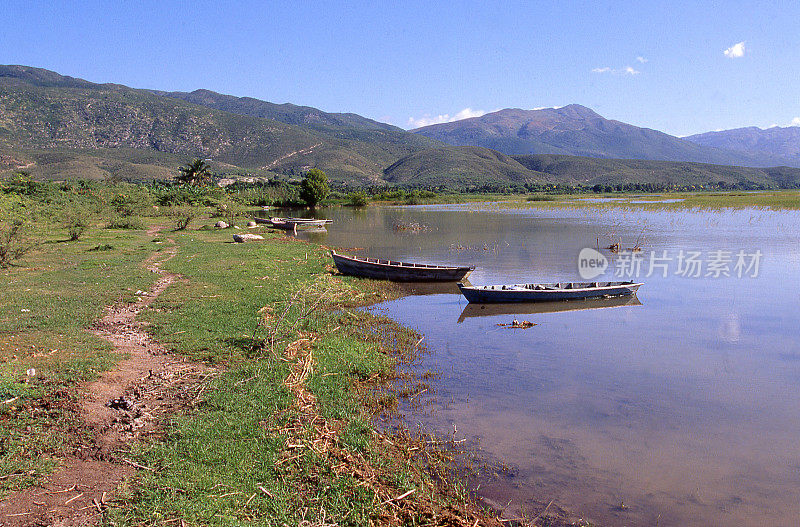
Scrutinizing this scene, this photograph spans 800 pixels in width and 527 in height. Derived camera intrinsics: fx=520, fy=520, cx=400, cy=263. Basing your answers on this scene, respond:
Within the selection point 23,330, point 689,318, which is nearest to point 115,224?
point 23,330

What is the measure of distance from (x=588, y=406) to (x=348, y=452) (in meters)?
4.88

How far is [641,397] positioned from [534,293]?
7.75m

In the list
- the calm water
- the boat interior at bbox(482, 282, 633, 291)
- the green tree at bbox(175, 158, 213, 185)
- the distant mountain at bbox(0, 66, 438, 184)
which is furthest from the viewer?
the distant mountain at bbox(0, 66, 438, 184)

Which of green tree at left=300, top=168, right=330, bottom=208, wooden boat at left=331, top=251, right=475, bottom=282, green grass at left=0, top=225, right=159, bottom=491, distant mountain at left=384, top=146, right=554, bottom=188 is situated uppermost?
distant mountain at left=384, top=146, right=554, bottom=188

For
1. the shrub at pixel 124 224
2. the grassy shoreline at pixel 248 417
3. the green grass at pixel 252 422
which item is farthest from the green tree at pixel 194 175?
the green grass at pixel 252 422

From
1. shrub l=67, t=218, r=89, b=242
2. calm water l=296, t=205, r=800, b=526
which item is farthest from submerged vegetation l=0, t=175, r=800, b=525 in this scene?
shrub l=67, t=218, r=89, b=242

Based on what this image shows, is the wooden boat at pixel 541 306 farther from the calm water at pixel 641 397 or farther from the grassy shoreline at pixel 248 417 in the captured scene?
the grassy shoreline at pixel 248 417

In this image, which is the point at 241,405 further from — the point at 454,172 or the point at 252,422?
the point at 454,172

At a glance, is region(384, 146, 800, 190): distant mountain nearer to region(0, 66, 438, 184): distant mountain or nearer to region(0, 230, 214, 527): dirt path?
region(0, 66, 438, 184): distant mountain

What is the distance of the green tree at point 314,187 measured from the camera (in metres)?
81.4

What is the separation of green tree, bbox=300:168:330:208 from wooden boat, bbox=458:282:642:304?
66274 millimetres

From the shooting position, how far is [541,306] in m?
17.7

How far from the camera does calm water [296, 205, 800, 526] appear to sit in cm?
693

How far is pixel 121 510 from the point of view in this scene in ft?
17.9
